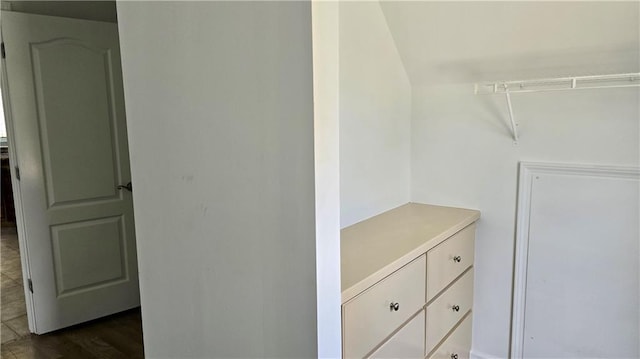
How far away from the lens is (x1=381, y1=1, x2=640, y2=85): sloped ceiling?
1.64 metres

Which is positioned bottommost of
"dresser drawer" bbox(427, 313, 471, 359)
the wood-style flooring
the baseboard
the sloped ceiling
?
the wood-style flooring

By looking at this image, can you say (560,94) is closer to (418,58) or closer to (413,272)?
(418,58)

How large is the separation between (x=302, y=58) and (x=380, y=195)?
1367 millimetres

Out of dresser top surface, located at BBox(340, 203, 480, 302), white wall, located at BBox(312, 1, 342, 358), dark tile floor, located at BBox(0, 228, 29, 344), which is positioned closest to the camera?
white wall, located at BBox(312, 1, 342, 358)

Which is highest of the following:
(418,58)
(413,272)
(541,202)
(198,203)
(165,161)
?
(418,58)

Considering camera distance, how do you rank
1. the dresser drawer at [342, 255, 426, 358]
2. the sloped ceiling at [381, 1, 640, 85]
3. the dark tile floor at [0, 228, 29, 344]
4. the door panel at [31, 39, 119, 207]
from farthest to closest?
the dark tile floor at [0, 228, 29, 344] < the door panel at [31, 39, 119, 207] < the sloped ceiling at [381, 1, 640, 85] < the dresser drawer at [342, 255, 426, 358]

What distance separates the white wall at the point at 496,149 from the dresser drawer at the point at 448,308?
125 millimetres

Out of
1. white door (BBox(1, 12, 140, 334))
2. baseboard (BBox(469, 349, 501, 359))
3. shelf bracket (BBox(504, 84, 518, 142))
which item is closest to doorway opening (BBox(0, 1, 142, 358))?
white door (BBox(1, 12, 140, 334))

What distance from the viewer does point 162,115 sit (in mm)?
1159

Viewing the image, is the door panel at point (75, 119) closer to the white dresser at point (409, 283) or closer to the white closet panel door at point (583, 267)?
the white dresser at point (409, 283)

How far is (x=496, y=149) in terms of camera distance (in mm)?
2104

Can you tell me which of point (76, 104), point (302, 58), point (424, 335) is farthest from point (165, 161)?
point (76, 104)

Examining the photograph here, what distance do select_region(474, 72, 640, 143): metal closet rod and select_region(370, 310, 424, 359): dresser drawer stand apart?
3.29ft

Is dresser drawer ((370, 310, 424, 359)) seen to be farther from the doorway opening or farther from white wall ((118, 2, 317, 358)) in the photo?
the doorway opening
